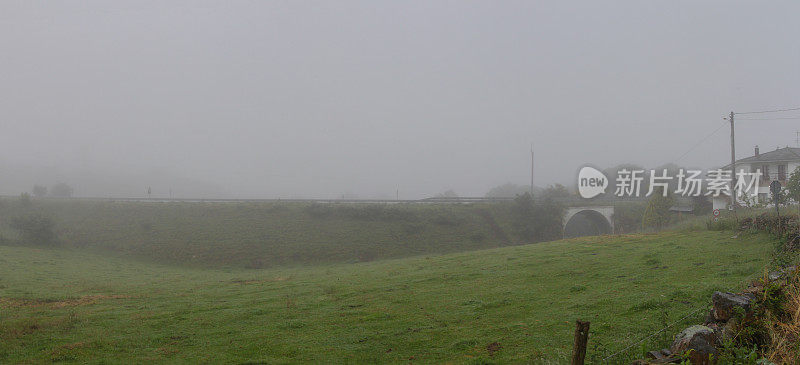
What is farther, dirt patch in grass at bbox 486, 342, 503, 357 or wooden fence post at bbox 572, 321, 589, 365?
dirt patch in grass at bbox 486, 342, 503, 357

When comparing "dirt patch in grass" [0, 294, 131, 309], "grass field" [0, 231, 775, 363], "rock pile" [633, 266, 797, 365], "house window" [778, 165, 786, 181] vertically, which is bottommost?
"dirt patch in grass" [0, 294, 131, 309]

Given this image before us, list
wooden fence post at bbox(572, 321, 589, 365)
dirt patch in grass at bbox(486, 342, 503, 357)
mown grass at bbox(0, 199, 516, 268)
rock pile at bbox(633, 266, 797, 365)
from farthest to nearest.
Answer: mown grass at bbox(0, 199, 516, 268) < dirt patch in grass at bbox(486, 342, 503, 357) < rock pile at bbox(633, 266, 797, 365) < wooden fence post at bbox(572, 321, 589, 365)

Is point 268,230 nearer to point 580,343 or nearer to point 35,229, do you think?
point 35,229

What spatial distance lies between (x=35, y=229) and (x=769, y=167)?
8191cm

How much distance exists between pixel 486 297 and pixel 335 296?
7.05 meters

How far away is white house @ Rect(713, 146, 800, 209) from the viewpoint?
2073 inches

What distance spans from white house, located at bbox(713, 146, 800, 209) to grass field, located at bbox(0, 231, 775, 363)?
34.6 metres

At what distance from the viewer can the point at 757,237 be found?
71.3 feet

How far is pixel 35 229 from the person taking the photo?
4431cm

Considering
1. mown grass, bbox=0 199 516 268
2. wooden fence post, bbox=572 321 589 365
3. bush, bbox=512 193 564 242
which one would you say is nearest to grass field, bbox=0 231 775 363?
wooden fence post, bbox=572 321 589 365

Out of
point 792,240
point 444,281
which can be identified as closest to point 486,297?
point 444,281

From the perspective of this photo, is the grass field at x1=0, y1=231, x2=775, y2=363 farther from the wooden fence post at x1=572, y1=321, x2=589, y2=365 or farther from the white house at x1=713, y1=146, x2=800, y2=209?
the white house at x1=713, y1=146, x2=800, y2=209

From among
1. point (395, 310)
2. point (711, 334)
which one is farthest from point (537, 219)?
point (711, 334)

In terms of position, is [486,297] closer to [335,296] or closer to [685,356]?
[335,296]
